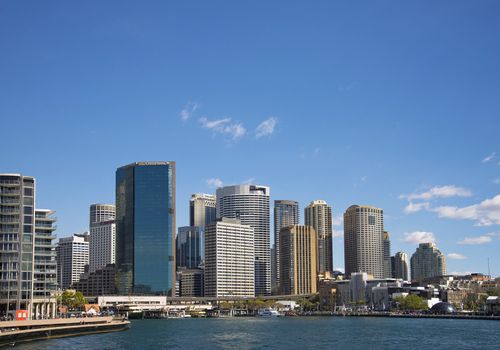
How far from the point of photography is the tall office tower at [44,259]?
19100 centimetres

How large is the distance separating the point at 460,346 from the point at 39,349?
74.2 meters

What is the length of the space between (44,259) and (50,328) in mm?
48495

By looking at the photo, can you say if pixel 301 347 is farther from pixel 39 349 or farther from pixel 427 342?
pixel 39 349

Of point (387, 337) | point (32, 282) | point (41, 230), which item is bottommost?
point (387, 337)

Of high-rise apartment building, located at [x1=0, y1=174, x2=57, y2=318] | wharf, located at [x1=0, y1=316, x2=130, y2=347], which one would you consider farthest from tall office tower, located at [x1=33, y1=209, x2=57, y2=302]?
wharf, located at [x1=0, y1=316, x2=130, y2=347]

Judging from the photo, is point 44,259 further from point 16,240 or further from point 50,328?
point 50,328

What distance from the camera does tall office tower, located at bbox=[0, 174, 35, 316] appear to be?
181 m

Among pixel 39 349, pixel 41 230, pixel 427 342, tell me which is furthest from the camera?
pixel 41 230

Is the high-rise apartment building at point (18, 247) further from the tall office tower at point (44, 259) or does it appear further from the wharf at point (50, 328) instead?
the wharf at point (50, 328)

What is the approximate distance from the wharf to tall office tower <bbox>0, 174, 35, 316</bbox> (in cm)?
2103

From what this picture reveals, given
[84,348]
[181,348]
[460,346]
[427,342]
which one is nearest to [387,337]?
[427,342]

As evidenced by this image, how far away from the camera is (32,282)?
18525 centimetres

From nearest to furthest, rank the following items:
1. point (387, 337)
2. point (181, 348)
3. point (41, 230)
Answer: point (181, 348)
point (387, 337)
point (41, 230)

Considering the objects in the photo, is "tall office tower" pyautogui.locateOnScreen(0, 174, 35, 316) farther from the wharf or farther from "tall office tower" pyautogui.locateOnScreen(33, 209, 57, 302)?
the wharf
